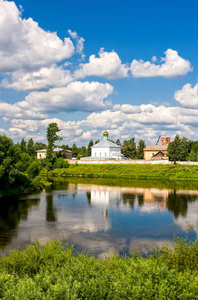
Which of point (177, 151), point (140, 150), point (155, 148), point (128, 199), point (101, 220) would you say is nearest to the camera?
point (101, 220)

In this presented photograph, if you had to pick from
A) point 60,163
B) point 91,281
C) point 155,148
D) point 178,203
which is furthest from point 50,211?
point 155,148

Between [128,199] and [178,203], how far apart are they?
15.0ft

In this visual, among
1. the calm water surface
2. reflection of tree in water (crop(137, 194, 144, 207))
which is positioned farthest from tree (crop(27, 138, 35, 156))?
Answer: reflection of tree in water (crop(137, 194, 144, 207))

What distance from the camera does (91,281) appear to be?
24.2 ft

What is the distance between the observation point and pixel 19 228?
55.5 feet

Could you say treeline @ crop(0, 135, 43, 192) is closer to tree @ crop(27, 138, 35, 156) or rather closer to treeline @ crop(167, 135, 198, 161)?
tree @ crop(27, 138, 35, 156)

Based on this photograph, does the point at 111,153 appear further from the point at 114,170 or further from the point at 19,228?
the point at 19,228

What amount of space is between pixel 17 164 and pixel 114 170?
2827 cm

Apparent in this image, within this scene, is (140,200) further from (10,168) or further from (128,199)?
(10,168)

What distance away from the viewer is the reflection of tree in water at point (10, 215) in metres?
15.4

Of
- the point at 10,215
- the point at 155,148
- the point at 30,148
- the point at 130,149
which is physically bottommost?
the point at 10,215

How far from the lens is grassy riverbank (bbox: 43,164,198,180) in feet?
156

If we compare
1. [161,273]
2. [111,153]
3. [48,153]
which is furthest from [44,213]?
[111,153]

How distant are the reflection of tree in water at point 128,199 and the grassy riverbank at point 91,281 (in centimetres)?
1607
